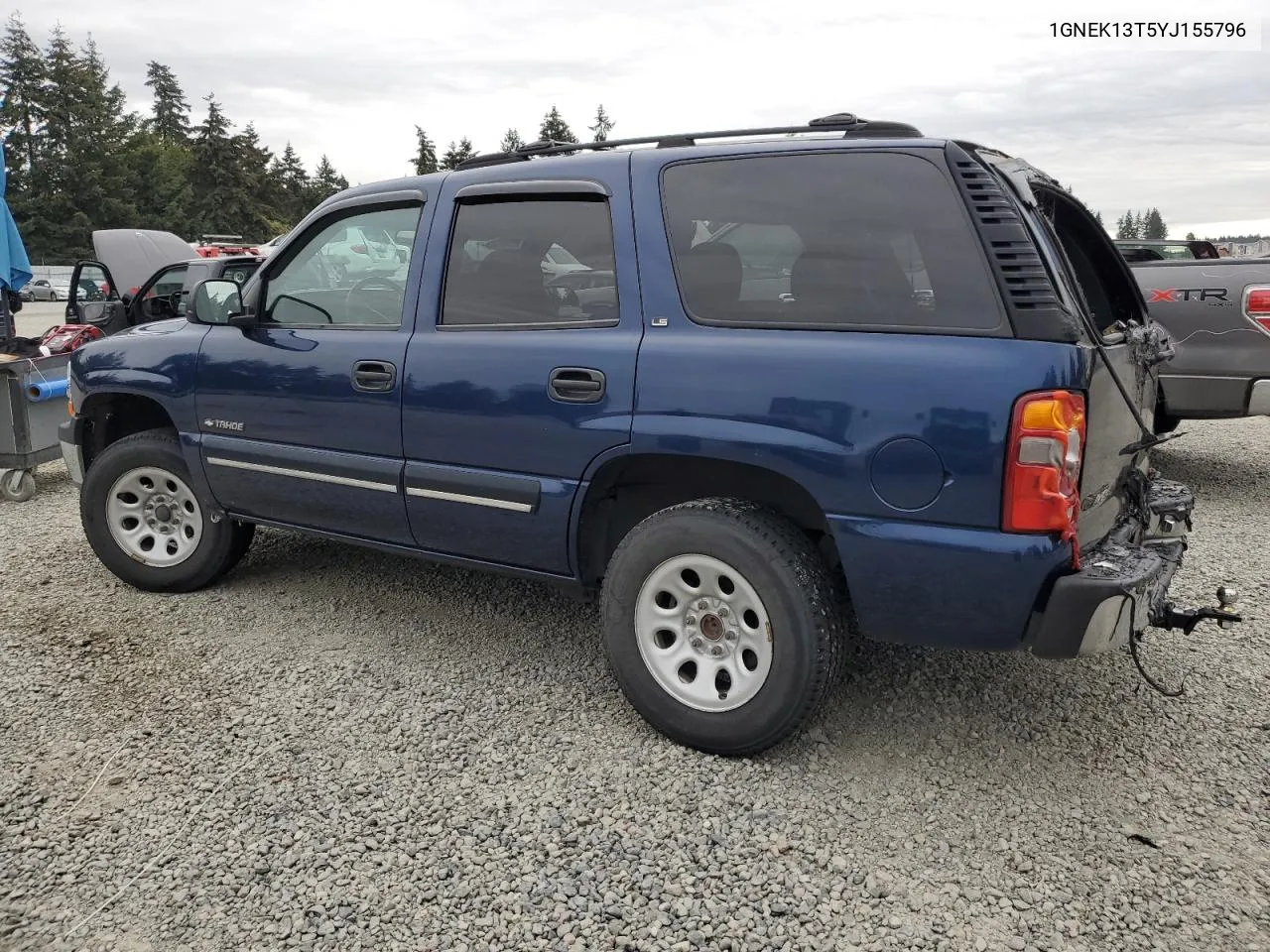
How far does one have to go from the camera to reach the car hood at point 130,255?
13.3 metres

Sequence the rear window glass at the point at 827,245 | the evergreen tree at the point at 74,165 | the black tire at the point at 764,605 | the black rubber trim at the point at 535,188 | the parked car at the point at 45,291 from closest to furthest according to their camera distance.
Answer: the rear window glass at the point at 827,245 < the black tire at the point at 764,605 < the black rubber trim at the point at 535,188 < the parked car at the point at 45,291 < the evergreen tree at the point at 74,165

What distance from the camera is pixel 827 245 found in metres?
2.80

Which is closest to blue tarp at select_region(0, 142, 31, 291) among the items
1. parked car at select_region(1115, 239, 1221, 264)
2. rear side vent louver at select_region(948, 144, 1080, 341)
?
rear side vent louver at select_region(948, 144, 1080, 341)

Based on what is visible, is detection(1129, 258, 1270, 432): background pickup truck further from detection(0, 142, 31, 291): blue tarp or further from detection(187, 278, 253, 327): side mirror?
detection(0, 142, 31, 291): blue tarp

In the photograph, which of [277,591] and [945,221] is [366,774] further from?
[945,221]

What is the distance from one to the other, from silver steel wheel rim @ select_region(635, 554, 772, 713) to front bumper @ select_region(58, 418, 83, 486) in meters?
3.19

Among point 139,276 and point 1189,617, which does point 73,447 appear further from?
point 139,276

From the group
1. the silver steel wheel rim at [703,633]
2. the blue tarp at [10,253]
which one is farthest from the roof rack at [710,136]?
the blue tarp at [10,253]

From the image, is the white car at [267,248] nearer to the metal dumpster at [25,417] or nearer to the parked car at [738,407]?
the parked car at [738,407]

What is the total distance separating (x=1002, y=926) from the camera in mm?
2289

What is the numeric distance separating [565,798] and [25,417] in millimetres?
5674

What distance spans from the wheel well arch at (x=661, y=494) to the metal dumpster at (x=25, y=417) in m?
5.13

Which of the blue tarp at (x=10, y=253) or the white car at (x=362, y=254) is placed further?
the blue tarp at (x=10, y=253)

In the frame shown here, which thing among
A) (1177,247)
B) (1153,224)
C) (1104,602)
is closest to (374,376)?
(1104,602)
